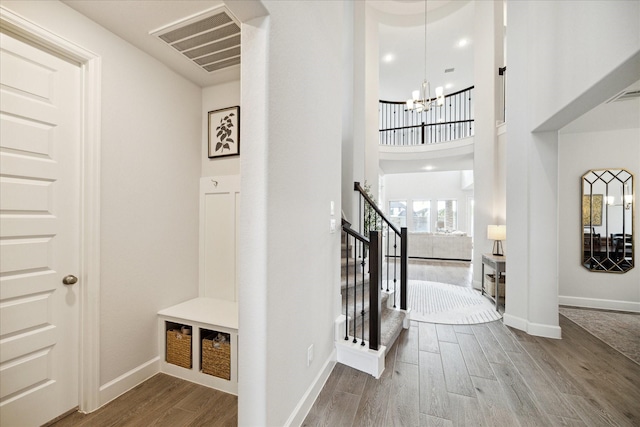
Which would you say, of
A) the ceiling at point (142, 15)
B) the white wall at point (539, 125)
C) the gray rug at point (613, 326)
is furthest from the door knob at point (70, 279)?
the gray rug at point (613, 326)

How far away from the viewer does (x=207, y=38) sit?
2.05 metres

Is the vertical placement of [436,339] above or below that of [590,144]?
below

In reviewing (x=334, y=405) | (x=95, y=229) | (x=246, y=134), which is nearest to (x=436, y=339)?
(x=334, y=405)

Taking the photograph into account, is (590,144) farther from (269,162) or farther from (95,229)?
(95,229)

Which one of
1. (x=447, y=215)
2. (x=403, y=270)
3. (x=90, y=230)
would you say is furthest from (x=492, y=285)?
(x=447, y=215)

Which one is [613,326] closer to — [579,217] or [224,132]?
[579,217]

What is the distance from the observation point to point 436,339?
2.93 m

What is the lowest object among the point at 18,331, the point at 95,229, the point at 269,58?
the point at 18,331

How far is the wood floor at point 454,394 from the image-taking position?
68.7 inches

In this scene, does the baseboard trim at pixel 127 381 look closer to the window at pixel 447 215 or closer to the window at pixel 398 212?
the window at pixel 398 212

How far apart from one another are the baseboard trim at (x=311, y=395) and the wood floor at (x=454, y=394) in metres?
0.05

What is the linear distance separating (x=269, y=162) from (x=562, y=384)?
2.82 m

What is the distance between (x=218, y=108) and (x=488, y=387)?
342 cm

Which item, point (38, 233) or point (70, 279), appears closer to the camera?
point (38, 233)
